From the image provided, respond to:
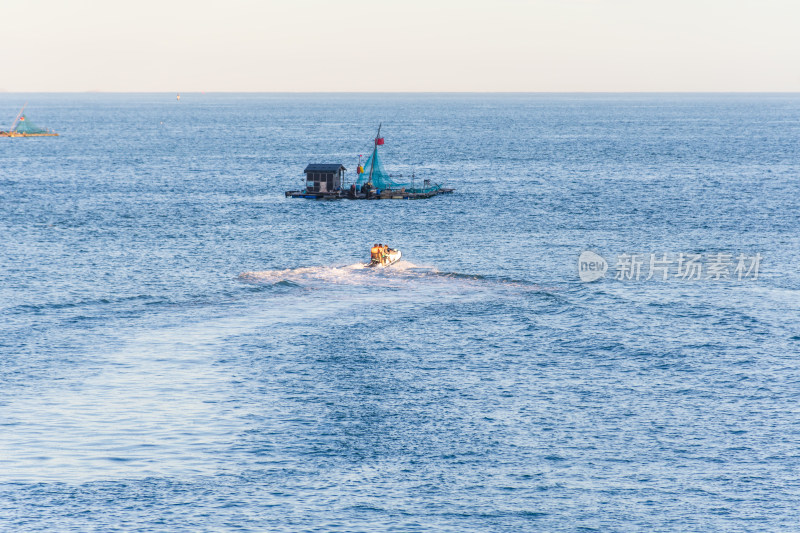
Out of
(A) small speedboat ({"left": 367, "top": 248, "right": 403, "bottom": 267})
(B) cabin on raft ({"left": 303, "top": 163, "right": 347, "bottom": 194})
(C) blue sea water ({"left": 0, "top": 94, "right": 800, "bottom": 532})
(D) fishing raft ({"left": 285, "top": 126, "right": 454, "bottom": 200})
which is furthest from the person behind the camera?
(B) cabin on raft ({"left": 303, "top": 163, "right": 347, "bottom": 194})

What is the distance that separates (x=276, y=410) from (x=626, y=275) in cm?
5383

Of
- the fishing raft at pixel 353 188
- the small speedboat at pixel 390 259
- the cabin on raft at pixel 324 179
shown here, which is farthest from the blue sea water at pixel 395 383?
the cabin on raft at pixel 324 179

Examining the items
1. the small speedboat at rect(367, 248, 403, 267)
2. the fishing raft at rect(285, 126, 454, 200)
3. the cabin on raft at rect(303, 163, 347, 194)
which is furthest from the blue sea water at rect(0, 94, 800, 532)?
the cabin on raft at rect(303, 163, 347, 194)

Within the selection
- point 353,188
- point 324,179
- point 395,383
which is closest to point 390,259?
point 395,383

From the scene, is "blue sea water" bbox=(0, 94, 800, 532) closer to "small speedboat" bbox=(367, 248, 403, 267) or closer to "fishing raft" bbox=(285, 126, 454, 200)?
"small speedboat" bbox=(367, 248, 403, 267)

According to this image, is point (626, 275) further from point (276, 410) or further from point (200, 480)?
point (200, 480)

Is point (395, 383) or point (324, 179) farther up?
point (324, 179)

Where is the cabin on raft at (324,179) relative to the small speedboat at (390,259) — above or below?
above

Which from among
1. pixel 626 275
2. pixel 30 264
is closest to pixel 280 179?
pixel 30 264

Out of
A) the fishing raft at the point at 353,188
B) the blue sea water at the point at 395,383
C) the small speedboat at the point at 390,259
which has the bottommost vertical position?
the blue sea water at the point at 395,383

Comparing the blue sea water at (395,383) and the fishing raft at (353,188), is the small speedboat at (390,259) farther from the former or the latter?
the fishing raft at (353,188)

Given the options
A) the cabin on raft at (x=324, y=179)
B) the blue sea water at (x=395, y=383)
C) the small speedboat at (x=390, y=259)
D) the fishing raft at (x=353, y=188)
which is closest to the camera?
the blue sea water at (x=395, y=383)

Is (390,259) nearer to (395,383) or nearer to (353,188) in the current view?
(395,383)

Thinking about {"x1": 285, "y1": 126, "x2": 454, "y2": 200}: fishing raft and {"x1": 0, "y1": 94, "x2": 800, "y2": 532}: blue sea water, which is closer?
{"x1": 0, "y1": 94, "x2": 800, "y2": 532}: blue sea water
